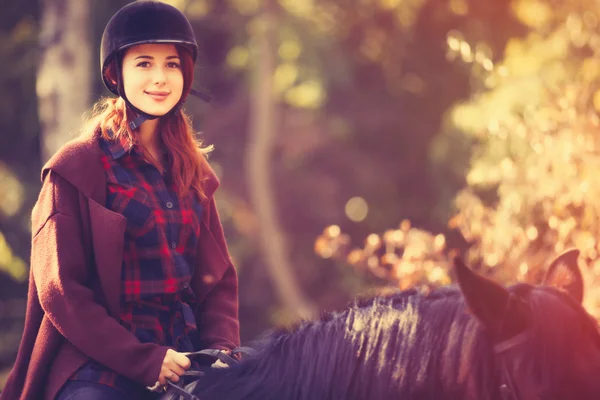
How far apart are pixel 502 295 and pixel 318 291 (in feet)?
49.5

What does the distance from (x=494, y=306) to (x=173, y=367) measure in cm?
115

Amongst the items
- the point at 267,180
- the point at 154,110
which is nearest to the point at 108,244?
the point at 154,110

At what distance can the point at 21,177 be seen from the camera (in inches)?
519

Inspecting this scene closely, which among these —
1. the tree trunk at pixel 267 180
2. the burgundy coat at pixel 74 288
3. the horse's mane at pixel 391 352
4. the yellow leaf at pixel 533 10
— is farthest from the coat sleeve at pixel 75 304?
the tree trunk at pixel 267 180

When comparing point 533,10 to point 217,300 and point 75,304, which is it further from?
point 75,304

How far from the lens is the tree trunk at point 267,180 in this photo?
600 inches

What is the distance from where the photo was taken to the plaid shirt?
10.3ft

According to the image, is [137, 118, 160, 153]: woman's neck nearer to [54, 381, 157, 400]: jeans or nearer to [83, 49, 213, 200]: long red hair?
[83, 49, 213, 200]: long red hair

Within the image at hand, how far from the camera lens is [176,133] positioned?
3.47m

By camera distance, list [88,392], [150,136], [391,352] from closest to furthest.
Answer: [391,352], [88,392], [150,136]

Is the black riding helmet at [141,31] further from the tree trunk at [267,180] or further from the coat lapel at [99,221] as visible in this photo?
the tree trunk at [267,180]

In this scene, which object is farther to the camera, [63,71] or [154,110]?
[63,71]

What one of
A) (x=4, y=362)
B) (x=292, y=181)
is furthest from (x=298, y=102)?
(x=4, y=362)

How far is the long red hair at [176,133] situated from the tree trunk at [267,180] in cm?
1153
